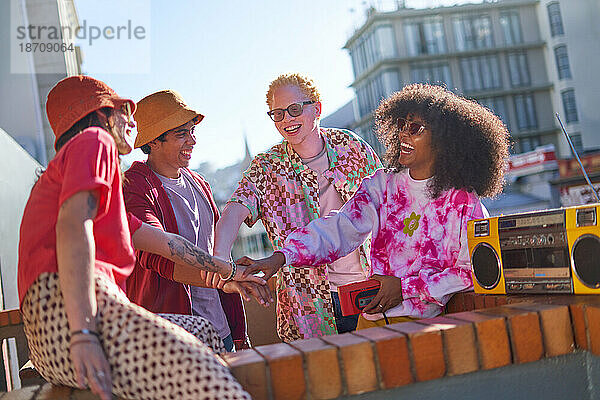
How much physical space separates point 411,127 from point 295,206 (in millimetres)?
848

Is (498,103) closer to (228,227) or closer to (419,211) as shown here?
(228,227)

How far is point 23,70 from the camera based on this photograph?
12.5 meters

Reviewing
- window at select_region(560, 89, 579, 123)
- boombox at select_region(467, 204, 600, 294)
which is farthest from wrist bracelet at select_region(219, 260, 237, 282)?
window at select_region(560, 89, 579, 123)

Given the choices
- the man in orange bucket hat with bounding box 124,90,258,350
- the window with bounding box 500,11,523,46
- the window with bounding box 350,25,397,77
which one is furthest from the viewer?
the window with bounding box 500,11,523,46

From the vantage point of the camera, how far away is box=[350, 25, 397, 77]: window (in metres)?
51.8

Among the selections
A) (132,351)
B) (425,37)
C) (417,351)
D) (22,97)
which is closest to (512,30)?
(425,37)

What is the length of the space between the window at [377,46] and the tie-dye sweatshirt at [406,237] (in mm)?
50525

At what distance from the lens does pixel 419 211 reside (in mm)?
2699

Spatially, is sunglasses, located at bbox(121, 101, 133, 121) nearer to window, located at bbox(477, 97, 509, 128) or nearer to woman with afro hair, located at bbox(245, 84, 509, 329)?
woman with afro hair, located at bbox(245, 84, 509, 329)

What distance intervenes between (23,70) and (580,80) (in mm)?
47555

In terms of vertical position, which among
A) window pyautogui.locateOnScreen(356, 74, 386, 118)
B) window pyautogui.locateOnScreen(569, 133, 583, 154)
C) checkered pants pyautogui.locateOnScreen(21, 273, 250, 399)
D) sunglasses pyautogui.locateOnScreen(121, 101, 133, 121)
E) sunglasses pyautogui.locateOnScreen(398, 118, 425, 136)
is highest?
window pyautogui.locateOnScreen(356, 74, 386, 118)

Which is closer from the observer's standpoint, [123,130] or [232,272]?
[123,130]

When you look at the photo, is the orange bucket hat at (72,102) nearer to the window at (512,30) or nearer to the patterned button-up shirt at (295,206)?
the patterned button-up shirt at (295,206)

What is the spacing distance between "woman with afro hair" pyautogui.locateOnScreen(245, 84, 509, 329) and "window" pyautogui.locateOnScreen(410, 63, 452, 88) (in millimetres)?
51742
